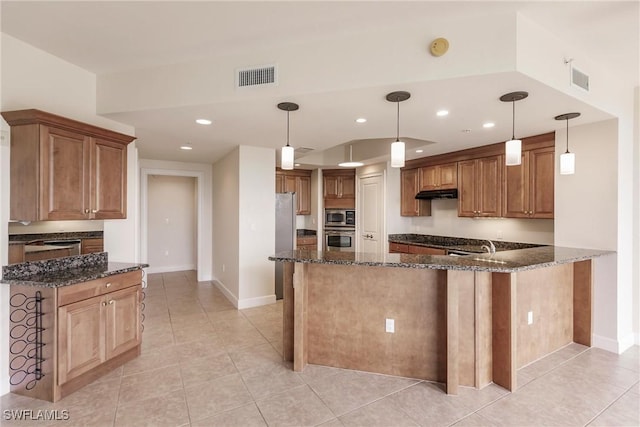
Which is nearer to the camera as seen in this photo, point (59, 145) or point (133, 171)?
point (59, 145)

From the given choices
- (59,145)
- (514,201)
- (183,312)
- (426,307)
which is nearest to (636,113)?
(514,201)

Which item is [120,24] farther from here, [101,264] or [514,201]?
[514,201]

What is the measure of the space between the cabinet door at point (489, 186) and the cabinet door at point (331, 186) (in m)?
2.84

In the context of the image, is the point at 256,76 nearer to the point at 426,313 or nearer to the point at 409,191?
the point at 426,313

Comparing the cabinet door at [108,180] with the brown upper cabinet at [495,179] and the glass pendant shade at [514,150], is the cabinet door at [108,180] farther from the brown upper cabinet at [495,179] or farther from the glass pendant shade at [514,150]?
the brown upper cabinet at [495,179]

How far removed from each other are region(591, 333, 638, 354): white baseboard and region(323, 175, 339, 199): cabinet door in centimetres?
457

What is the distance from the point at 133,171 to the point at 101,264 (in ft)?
3.64

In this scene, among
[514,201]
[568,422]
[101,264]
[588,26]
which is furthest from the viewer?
[514,201]

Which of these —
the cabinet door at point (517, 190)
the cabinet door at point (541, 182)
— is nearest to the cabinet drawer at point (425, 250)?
the cabinet door at point (517, 190)

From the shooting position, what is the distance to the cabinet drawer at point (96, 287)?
2330 millimetres

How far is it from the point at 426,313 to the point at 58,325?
9.42 feet

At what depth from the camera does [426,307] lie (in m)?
2.63

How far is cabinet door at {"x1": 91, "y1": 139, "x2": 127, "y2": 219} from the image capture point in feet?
9.35

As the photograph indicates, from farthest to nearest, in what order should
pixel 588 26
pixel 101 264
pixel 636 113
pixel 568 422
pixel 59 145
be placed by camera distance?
pixel 636 113 → pixel 101 264 → pixel 59 145 → pixel 588 26 → pixel 568 422
